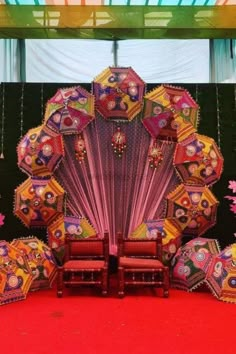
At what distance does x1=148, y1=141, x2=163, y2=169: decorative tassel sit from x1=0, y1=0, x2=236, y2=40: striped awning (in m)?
1.52

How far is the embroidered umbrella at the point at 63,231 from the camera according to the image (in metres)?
4.95

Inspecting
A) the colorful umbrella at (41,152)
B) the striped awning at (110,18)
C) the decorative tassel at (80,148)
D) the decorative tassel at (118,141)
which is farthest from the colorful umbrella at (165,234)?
the striped awning at (110,18)

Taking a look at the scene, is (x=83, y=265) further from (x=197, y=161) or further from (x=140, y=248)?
A: (x=197, y=161)

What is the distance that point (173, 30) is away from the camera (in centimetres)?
583

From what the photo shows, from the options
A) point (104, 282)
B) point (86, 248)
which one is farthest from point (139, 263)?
point (86, 248)

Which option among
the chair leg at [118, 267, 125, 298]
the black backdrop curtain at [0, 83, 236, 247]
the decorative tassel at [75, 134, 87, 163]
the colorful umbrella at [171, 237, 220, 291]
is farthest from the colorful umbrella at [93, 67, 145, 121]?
the chair leg at [118, 267, 125, 298]

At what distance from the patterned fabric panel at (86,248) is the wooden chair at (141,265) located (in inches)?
7.9

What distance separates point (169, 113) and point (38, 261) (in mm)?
1938

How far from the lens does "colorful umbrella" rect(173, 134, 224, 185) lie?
16.4ft

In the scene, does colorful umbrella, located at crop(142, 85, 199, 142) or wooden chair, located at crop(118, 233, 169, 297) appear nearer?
wooden chair, located at crop(118, 233, 169, 297)

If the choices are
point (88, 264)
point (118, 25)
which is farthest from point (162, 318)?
point (118, 25)

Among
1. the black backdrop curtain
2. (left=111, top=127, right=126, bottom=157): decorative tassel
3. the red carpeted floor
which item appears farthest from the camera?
the black backdrop curtain

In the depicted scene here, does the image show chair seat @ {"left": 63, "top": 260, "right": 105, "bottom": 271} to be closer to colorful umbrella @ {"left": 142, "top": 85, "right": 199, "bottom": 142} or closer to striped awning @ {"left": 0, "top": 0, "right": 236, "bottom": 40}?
colorful umbrella @ {"left": 142, "top": 85, "right": 199, "bottom": 142}

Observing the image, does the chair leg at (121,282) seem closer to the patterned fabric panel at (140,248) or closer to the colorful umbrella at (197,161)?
the patterned fabric panel at (140,248)
